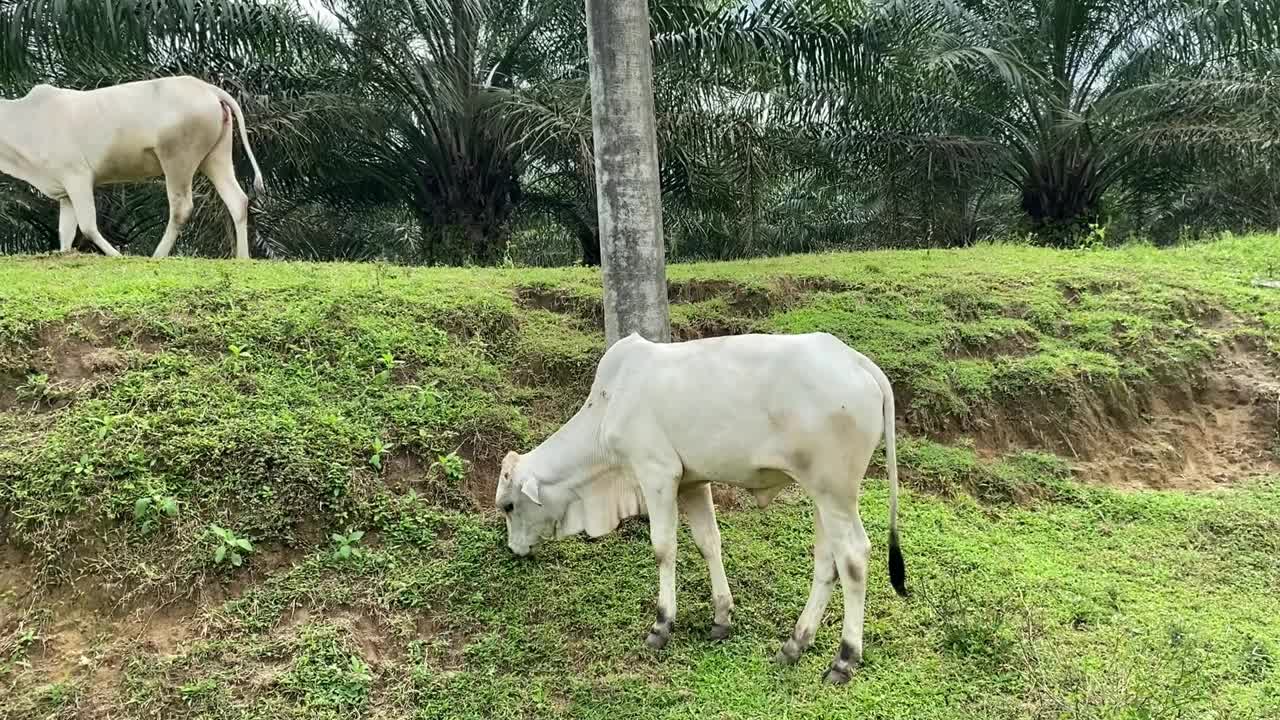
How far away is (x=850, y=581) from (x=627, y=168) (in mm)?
2493

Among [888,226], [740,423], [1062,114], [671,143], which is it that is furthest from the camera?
[888,226]

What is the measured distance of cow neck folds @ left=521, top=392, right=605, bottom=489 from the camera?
4.42m

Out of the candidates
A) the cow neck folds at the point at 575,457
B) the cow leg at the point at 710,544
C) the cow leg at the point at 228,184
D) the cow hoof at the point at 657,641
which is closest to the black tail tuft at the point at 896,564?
the cow leg at the point at 710,544

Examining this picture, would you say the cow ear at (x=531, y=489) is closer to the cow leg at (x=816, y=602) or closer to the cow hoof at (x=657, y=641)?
the cow hoof at (x=657, y=641)

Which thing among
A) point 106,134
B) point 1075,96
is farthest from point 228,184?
point 1075,96

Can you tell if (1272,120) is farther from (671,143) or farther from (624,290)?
(624,290)

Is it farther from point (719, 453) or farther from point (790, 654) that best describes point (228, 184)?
point (790, 654)

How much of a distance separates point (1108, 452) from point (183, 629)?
19.9ft

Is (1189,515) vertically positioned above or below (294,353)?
below

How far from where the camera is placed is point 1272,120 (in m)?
10.7

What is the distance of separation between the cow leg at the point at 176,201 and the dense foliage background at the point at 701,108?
2565 millimetres

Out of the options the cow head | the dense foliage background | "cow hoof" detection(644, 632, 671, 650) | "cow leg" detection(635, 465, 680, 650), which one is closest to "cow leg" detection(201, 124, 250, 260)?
the dense foliage background

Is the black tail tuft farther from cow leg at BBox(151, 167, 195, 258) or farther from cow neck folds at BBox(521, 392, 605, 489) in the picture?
cow leg at BBox(151, 167, 195, 258)

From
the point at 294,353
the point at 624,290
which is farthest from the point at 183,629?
the point at 624,290
